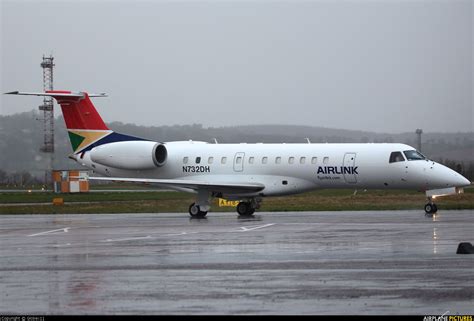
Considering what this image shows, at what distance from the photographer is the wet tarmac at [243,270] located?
10.6 m

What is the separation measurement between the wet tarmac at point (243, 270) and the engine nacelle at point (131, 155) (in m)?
10.6

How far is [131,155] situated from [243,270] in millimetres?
21693

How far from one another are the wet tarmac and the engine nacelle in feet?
34.8

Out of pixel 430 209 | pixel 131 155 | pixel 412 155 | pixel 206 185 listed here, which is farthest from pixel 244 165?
pixel 430 209

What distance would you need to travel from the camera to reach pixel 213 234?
22453 millimetres

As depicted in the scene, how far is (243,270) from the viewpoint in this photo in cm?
1403

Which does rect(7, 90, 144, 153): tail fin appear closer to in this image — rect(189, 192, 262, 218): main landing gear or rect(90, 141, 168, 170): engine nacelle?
rect(90, 141, 168, 170): engine nacelle

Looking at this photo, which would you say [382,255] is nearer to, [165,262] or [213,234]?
[165,262]

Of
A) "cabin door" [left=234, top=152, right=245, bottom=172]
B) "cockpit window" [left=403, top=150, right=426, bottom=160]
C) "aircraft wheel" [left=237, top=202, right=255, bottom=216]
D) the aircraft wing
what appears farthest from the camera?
"cabin door" [left=234, top=152, right=245, bottom=172]

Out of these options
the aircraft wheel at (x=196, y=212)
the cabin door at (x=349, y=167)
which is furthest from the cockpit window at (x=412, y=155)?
the aircraft wheel at (x=196, y=212)

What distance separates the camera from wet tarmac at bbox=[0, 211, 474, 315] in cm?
1055

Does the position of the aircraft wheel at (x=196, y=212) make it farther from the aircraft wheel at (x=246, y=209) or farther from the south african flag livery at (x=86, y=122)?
the south african flag livery at (x=86, y=122)

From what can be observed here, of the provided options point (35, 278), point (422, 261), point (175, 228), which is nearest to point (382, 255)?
point (422, 261)
